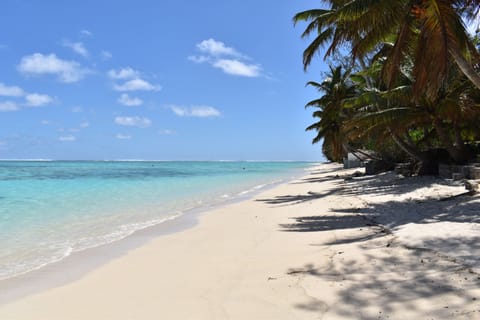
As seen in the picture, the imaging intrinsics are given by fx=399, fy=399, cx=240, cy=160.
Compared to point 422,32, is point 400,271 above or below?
below

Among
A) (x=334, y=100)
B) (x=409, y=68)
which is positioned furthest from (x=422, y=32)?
(x=334, y=100)

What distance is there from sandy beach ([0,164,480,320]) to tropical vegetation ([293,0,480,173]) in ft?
10.4

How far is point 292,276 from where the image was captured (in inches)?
190

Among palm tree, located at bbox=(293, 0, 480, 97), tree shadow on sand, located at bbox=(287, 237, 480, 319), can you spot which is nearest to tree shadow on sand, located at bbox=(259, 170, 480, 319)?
tree shadow on sand, located at bbox=(287, 237, 480, 319)

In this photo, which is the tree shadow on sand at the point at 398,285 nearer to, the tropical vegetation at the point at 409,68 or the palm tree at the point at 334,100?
the tropical vegetation at the point at 409,68

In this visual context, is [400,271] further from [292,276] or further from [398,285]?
[292,276]

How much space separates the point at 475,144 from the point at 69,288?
17512 mm

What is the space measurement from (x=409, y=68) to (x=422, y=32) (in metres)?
7.53

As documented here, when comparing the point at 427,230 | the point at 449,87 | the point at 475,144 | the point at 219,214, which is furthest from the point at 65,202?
the point at 475,144

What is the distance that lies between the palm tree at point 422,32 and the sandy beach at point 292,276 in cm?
275

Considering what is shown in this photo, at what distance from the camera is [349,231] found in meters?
7.32

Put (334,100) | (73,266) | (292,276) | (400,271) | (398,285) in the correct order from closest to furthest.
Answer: (398,285) < (400,271) < (292,276) < (73,266) < (334,100)

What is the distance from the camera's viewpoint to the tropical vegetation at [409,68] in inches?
304

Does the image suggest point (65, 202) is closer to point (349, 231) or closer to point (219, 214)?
point (219, 214)
